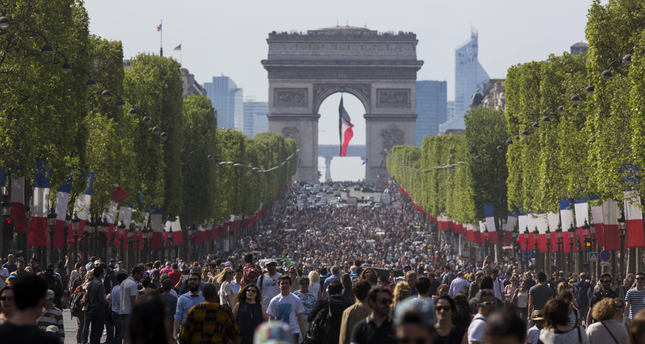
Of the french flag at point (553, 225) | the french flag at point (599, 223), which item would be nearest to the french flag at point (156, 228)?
the french flag at point (553, 225)

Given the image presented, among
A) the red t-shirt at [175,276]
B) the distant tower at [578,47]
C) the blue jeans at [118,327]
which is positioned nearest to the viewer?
the blue jeans at [118,327]

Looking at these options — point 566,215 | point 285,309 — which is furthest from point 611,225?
point 285,309

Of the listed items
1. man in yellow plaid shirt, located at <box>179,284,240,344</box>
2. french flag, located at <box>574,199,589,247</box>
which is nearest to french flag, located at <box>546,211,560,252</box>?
french flag, located at <box>574,199,589,247</box>

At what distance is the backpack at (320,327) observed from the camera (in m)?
16.9

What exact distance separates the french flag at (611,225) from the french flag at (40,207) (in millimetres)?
18449

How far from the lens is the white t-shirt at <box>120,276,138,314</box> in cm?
2269

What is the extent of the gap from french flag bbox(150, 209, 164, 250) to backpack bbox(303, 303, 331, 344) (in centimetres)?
4191

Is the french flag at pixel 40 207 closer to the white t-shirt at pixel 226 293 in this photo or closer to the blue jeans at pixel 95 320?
the blue jeans at pixel 95 320

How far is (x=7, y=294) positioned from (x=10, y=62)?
23033 millimetres

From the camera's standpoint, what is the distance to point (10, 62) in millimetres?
34938

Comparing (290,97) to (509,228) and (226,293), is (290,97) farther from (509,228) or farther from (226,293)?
(226,293)

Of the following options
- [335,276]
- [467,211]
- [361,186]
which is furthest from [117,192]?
[361,186]

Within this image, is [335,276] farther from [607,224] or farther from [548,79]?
[548,79]

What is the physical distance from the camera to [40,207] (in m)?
37.9
